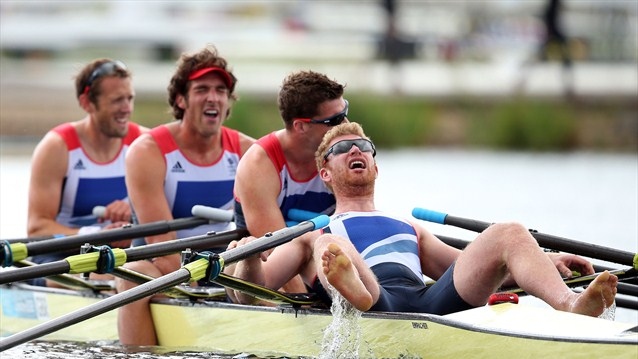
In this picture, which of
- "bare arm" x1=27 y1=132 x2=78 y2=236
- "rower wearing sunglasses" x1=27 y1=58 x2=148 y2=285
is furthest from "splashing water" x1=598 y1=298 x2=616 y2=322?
"bare arm" x1=27 y1=132 x2=78 y2=236

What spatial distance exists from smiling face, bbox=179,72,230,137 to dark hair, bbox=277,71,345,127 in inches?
36.2

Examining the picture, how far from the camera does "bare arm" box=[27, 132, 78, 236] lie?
10133mm

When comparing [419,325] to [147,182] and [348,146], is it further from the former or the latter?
[147,182]

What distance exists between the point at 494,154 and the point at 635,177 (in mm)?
3212

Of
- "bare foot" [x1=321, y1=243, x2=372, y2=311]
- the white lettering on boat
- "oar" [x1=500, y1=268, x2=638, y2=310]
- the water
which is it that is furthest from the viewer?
the water

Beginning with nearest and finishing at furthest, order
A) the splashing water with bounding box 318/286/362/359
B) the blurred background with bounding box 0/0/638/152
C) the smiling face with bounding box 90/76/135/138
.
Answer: the splashing water with bounding box 318/286/362/359
the smiling face with bounding box 90/76/135/138
the blurred background with bounding box 0/0/638/152

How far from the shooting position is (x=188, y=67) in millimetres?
9398

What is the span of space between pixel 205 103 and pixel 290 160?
104 centimetres

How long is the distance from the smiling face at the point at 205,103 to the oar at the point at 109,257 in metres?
0.92

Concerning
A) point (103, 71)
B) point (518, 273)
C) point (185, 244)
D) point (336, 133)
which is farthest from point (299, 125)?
point (103, 71)

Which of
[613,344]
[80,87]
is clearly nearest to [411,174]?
[80,87]

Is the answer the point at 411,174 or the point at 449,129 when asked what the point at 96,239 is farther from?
the point at 449,129

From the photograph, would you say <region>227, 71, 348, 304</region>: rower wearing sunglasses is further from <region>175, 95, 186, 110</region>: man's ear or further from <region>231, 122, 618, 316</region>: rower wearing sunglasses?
<region>175, 95, 186, 110</region>: man's ear

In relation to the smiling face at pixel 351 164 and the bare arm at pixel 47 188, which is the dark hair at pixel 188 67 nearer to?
the bare arm at pixel 47 188
